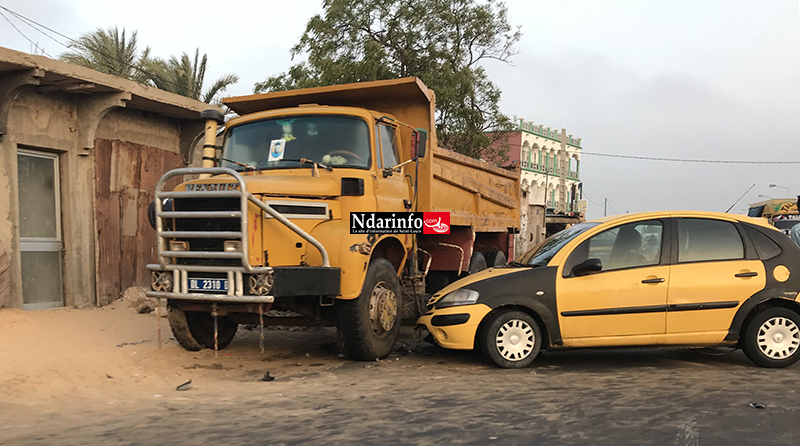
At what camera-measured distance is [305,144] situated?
6688 millimetres

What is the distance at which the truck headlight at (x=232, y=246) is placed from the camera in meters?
5.59

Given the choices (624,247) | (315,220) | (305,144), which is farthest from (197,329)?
(624,247)

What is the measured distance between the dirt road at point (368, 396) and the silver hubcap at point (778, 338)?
0.69 ft

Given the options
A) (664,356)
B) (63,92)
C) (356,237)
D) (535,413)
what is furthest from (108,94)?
(664,356)

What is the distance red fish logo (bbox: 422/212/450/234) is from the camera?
7.82 metres

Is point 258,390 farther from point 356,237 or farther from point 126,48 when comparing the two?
point 126,48

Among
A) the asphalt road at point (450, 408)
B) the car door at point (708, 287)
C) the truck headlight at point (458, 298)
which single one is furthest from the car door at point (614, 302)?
the truck headlight at point (458, 298)

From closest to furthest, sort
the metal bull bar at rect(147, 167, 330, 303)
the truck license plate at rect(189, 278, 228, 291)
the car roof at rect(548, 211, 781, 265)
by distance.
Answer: the metal bull bar at rect(147, 167, 330, 303) < the truck license plate at rect(189, 278, 228, 291) < the car roof at rect(548, 211, 781, 265)

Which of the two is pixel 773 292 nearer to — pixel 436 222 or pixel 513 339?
pixel 513 339

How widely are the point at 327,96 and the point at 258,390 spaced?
12.4 ft

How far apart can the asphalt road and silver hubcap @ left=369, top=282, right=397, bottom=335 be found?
0.41 m

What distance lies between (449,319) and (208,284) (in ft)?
A: 7.84

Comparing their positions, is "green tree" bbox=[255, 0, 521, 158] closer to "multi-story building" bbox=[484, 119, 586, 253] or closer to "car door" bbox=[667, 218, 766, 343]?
"car door" bbox=[667, 218, 766, 343]

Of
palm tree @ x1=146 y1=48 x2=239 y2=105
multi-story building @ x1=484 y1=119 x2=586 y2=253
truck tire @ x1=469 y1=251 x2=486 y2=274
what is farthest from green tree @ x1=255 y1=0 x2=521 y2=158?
multi-story building @ x1=484 y1=119 x2=586 y2=253
